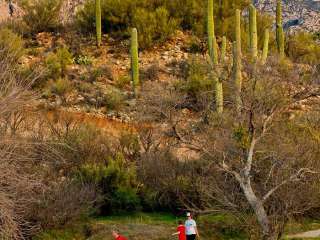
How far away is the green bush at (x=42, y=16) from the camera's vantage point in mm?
38969

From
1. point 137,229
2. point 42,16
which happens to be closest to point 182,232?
point 137,229

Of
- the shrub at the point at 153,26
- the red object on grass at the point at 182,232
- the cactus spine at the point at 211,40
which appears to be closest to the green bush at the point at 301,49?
the shrub at the point at 153,26

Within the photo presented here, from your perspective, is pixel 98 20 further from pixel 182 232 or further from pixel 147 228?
pixel 182 232

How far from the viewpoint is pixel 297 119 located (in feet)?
69.4

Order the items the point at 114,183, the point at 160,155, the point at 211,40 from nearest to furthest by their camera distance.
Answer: the point at 114,183, the point at 160,155, the point at 211,40

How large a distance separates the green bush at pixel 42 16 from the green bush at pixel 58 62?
528cm

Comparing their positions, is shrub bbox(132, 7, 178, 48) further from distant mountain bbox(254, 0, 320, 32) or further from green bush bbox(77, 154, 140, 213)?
distant mountain bbox(254, 0, 320, 32)

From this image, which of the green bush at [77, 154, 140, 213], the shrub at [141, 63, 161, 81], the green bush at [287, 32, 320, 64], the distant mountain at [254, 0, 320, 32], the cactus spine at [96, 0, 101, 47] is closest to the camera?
the green bush at [77, 154, 140, 213]

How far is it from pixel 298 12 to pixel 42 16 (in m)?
36.3

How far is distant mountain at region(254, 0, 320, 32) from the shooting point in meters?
63.2

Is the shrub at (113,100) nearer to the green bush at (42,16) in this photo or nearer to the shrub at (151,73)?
the shrub at (151,73)

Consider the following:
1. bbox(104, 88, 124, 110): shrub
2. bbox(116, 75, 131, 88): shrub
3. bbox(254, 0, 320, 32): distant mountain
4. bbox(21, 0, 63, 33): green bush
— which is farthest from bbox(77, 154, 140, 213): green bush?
bbox(254, 0, 320, 32): distant mountain

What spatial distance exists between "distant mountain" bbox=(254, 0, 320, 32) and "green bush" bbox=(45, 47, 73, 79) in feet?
110

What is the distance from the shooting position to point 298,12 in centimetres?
6675
